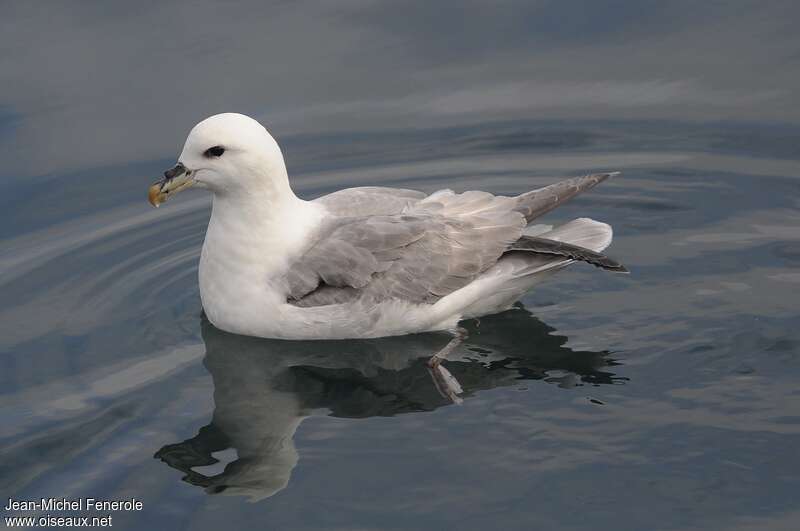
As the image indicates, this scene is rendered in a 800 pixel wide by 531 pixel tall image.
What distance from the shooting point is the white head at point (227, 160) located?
24.7 ft

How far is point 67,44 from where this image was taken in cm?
1110

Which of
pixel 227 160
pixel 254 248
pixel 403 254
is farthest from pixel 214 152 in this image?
pixel 403 254

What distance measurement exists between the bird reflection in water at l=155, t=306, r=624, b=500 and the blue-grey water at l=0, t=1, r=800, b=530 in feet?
0.07

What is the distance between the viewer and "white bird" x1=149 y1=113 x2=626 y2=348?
7641mm

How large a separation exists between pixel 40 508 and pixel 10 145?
4505 mm

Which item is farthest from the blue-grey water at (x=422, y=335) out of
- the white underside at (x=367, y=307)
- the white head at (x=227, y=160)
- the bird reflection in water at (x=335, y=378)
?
the white head at (x=227, y=160)

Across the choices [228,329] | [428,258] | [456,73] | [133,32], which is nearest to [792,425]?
[428,258]

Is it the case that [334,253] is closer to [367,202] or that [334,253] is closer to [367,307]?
[367,307]

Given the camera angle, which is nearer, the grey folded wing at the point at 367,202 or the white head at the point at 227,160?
the white head at the point at 227,160

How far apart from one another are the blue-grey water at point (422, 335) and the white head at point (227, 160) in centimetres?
97

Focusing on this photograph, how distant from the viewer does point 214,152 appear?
7578 millimetres

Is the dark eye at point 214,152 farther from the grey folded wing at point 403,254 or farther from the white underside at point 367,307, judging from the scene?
the grey folded wing at point 403,254

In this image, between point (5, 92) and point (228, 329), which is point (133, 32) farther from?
point (228, 329)

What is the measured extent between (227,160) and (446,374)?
1.76m
